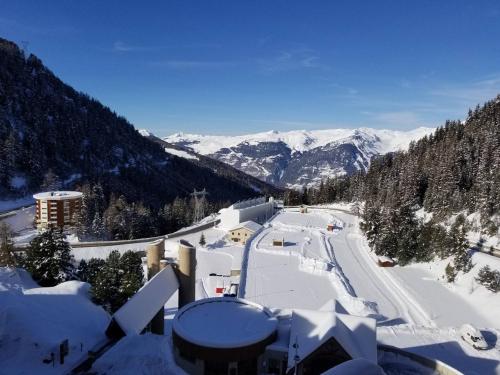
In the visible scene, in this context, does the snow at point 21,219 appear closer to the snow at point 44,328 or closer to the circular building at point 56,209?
the circular building at point 56,209

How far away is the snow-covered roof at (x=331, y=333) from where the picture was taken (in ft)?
55.7

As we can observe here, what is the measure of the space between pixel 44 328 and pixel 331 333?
12.2 meters

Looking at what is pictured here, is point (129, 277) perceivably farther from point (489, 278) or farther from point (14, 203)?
point (14, 203)

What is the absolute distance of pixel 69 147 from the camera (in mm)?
138875

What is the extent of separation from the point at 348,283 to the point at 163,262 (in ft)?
69.6

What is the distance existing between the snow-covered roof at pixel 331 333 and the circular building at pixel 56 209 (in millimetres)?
68289

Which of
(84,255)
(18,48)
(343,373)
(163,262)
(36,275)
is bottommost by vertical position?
(84,255)

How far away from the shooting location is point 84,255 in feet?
174

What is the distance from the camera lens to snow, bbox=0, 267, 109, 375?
570 inches

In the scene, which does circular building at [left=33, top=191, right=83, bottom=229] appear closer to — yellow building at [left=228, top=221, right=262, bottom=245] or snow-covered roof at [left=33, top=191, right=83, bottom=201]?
snow-covered roof at [left=33, top=191, right=83, bottom=201]

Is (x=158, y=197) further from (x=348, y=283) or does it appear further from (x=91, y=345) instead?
(x=91, y=345)

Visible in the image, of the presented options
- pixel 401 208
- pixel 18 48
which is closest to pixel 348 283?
pixel 401 208

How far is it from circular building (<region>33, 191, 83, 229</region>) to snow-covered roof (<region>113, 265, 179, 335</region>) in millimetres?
60041

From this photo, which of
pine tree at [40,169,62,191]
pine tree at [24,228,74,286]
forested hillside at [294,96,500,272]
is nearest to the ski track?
forested hillside at [294,96,500,272]
